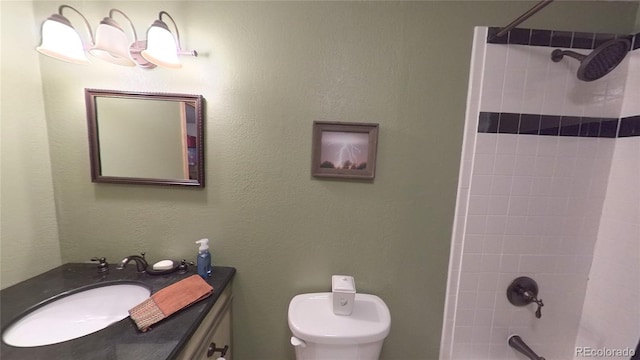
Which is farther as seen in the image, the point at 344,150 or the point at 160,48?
the point at 344,150

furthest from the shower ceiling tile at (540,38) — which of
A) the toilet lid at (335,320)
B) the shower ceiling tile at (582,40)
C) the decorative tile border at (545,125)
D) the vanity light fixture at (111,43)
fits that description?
the vanity light fixture at (111,43)

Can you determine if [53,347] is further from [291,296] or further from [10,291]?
[291,296]

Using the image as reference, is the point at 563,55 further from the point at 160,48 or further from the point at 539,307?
the point at 160,48

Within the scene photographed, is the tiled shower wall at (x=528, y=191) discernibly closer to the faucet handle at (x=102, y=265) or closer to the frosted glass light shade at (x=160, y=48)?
the frosted glass light shade at (x=160, y=48)

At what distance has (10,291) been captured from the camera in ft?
2.99

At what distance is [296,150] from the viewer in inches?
43.2

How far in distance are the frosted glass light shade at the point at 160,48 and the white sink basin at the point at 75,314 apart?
0.94 meters

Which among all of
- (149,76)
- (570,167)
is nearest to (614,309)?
(570,167)

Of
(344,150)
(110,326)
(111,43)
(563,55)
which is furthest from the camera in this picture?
(344,150)

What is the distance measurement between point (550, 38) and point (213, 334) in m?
1.93

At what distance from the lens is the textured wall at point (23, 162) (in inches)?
36.4

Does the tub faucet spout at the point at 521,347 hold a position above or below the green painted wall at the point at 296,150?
below

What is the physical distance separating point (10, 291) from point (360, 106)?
161cm

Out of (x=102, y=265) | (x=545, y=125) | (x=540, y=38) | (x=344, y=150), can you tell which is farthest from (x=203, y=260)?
(x=540, y=38)
